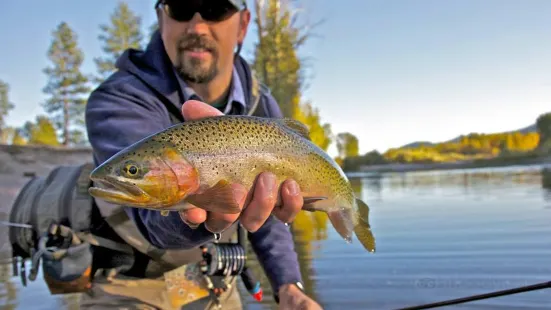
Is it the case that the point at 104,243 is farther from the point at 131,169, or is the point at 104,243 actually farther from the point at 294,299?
the point at 131,169

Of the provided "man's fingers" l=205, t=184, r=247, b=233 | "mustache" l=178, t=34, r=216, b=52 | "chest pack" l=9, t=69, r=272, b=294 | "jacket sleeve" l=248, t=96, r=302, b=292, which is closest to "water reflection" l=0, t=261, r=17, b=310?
"chest pack" l=9, t=69, r=272, b=294

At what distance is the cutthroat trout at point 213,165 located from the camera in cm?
170

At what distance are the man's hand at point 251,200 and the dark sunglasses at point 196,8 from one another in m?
1.33

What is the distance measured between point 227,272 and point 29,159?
6.01 m

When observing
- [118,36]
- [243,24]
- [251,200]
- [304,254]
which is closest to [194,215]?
[251,200]

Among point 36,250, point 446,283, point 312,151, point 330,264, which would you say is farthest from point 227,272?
point 330,264

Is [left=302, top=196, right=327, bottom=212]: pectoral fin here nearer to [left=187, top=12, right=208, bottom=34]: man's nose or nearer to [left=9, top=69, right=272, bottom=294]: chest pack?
[left=9, top=69, right=272, bottom=294]: chest pack

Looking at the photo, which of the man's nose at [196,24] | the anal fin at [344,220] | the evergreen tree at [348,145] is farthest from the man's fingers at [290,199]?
the evergreen tree at [348,145]

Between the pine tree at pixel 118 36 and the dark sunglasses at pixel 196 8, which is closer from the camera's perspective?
the dark sunglasses at pixel 196 8

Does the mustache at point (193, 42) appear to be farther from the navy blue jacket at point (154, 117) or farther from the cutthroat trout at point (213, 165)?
the cutthroat trout at point (213, 165)

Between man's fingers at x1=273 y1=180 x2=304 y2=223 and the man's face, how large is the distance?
56.3 inches

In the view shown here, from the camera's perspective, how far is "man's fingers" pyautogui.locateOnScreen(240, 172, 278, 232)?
77.2 inches

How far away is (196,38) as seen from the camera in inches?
127

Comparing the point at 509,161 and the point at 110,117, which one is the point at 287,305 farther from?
the point at 509,161
